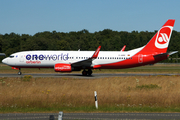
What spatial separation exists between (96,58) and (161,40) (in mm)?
10709

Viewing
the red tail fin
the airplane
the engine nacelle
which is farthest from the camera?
the red tail fin

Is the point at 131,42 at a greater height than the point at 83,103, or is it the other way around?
the point at 131,42

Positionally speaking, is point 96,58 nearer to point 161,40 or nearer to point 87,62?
point 87,62

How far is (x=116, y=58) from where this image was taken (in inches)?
1496

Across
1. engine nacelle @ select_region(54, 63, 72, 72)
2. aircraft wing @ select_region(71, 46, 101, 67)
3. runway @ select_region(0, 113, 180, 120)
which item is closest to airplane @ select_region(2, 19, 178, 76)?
aircraft wing @ select_region(71, 46, 101, 67)

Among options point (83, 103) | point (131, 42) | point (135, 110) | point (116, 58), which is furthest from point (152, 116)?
point (131, 42)

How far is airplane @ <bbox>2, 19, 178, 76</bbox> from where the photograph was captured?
36.8 meters

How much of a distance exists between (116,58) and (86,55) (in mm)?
4704

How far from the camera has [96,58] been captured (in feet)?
123

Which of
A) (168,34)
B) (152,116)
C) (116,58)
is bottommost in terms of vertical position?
(152,116)

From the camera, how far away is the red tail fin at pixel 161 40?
37750mm

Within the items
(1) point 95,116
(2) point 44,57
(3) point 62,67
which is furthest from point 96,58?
(1) point 95,116

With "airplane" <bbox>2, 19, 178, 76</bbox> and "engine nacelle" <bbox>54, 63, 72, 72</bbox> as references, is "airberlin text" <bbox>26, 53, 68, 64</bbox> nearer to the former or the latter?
"airplane" <bbox>2, 19, 178, 76</bbox>

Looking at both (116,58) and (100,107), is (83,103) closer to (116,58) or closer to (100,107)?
(100,107)
